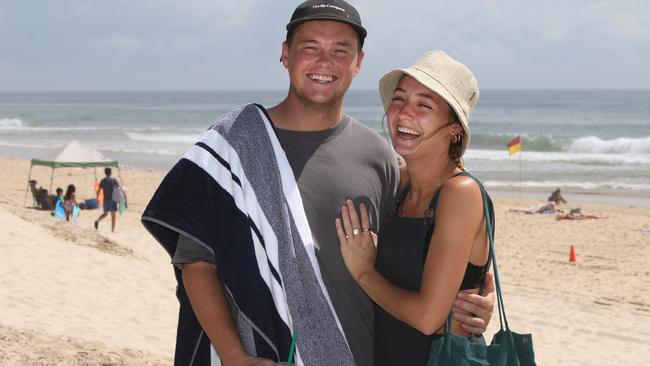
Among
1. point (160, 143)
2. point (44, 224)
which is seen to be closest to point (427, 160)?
point (44, 224)

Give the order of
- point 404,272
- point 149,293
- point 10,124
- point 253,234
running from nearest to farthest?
1. point 253,234
2. point 404,272
3. point 149,293
4. point 10,124

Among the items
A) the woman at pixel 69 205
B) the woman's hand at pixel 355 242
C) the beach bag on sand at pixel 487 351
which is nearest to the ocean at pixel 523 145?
the woman at pixel 69 205

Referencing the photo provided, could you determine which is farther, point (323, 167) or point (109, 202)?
point (109, 202)

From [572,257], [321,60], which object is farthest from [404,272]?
[572,257]

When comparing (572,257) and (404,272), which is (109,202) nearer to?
(572,257)

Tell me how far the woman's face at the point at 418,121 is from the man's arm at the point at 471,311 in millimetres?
463

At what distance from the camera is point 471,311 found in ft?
7.27

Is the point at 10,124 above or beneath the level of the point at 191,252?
above

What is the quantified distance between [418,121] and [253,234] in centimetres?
61

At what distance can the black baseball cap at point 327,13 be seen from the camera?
238 cm

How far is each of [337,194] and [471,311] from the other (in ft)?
1.75

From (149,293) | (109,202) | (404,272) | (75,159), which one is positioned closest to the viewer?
(404,272)

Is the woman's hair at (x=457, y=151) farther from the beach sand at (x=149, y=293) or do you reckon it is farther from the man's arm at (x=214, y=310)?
the beach sand at (x=149, y=293)

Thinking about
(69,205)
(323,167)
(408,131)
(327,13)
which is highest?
(327,13)
